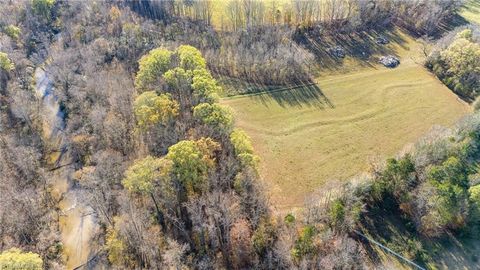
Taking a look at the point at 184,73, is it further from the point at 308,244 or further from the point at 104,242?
the point at 308,244

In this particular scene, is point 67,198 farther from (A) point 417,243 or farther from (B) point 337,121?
(A) point 417,243

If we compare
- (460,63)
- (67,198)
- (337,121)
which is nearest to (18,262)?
(67,198)

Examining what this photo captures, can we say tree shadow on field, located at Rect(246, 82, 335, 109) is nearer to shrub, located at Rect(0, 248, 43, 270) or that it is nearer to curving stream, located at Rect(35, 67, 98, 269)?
curving stream, located at Rect(35, 67, 98, 269)

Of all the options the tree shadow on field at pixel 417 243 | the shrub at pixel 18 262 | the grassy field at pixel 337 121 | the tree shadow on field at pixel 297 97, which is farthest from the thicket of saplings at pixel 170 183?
the tree shadow on field at pixel 297 97

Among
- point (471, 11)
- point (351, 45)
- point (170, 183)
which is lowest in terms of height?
point (351, 45)

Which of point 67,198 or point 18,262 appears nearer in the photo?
point 18,262

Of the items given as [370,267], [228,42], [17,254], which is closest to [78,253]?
[17,254]

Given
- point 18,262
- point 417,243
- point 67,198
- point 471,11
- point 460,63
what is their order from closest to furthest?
1. point 18,262
2. point 417,243
3. point 67,198
4. point 460,63
5. point 471,11

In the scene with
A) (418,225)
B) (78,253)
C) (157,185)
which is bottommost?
(78,253)
